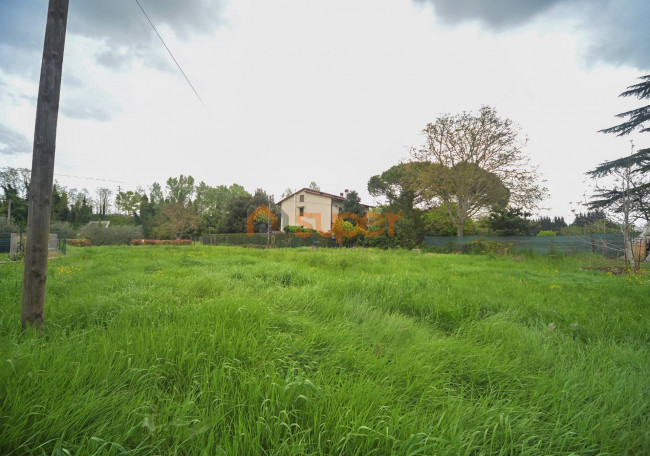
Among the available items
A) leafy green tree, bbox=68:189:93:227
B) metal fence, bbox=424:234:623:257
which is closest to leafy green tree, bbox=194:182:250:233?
leafy green tree, bbox=68:189:93:227

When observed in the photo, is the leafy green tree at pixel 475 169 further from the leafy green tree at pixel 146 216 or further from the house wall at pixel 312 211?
the leafy green tree at pixel 146 216

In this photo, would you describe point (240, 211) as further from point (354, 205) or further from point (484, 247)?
point (484, 247)

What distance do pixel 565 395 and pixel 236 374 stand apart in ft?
7.20

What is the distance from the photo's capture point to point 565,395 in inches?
66.2

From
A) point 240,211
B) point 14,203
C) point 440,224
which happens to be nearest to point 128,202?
point 14,203

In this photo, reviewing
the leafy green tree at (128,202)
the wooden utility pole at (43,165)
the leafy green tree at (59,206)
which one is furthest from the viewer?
the leafy green tree at (128,202)

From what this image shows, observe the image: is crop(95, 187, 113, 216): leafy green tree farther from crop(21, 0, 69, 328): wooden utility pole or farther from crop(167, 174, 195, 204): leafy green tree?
crop(21, 0, 69, 328): wooden utility pole

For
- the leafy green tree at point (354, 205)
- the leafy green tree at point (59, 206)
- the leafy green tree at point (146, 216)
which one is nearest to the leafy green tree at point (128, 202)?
the leafy green tree at point (146, 216)

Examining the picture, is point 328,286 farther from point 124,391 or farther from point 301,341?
point 124,391

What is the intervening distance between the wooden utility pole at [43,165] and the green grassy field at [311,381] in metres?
0.34

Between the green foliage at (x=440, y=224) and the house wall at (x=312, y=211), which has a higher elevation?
the house wall at (x=312, y=211)

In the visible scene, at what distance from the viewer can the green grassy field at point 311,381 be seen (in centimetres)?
118

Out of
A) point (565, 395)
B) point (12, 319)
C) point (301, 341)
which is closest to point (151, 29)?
point (12, 319)

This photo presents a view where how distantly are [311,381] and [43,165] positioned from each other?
2.85m
